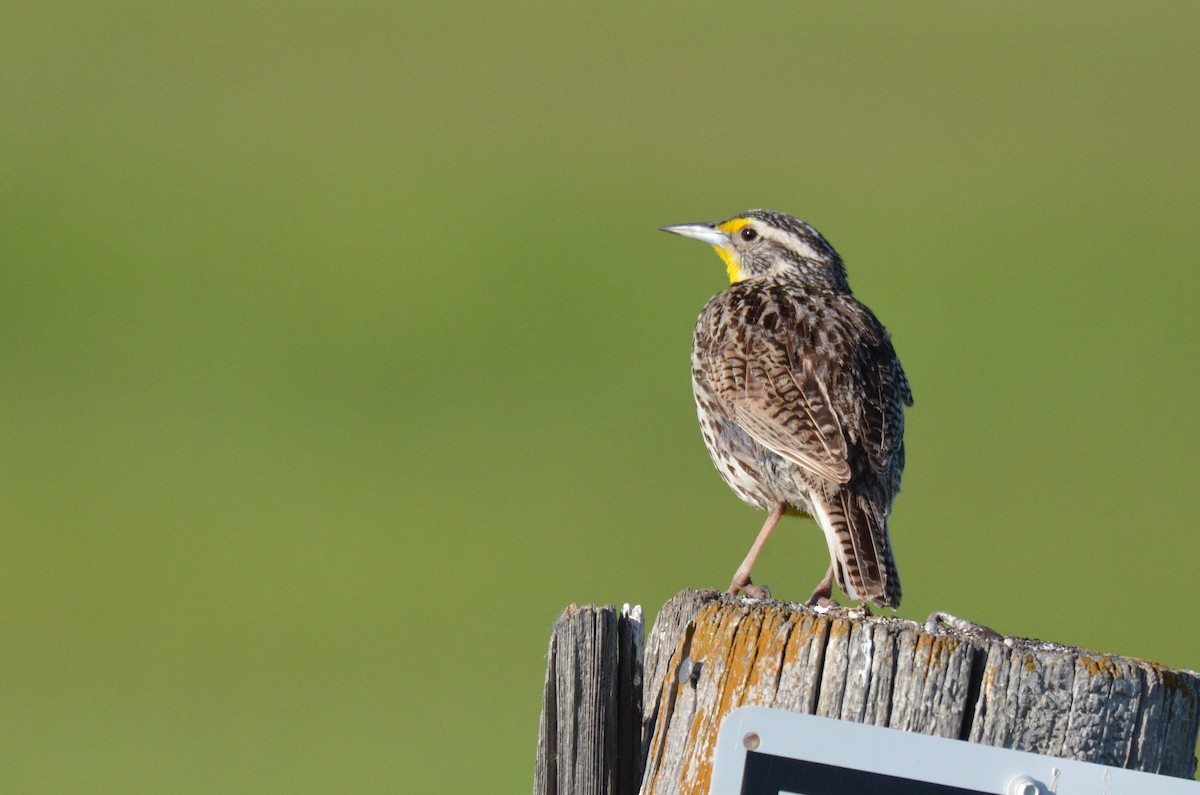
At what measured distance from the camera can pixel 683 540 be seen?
13.5 meters

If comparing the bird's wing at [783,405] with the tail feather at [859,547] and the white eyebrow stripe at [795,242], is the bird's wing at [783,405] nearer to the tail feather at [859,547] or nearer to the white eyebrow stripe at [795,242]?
the tail feather at [859,547]

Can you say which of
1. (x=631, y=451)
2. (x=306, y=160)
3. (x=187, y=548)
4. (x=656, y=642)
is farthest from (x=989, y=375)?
(x=656, y=642)

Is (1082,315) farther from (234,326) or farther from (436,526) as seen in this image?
(234,326)

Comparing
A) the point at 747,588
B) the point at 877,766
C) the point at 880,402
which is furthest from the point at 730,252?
the point at 877,766

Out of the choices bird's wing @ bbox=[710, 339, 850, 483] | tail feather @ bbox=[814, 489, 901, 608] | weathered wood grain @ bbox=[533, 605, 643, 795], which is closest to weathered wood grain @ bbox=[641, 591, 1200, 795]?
weathered wood grain @ bbox=[533, 605, 643, 795]

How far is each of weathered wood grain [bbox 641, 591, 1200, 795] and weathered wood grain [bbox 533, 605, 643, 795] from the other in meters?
0.37

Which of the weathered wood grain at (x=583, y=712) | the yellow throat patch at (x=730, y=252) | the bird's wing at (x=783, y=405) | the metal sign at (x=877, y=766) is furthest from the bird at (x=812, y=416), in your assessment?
the metal sign at (x=877, y=766)

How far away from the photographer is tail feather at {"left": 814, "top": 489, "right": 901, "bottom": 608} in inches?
183

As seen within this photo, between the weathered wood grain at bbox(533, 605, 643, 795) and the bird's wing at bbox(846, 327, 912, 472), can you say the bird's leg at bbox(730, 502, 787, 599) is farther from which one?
the weathered wood grain at bbox(533, 605, 643, 795)

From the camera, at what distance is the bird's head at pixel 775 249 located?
6656 millimetres

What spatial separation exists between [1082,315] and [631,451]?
4.78 metres

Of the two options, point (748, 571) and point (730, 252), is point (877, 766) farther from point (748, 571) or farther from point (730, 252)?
point (730, 252)

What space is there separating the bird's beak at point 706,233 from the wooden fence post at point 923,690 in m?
4.15

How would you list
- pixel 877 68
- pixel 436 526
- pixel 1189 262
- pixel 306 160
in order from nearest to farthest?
pixel 436 526
pixel 1189 262
pixel 306 160
pixel 877 68
